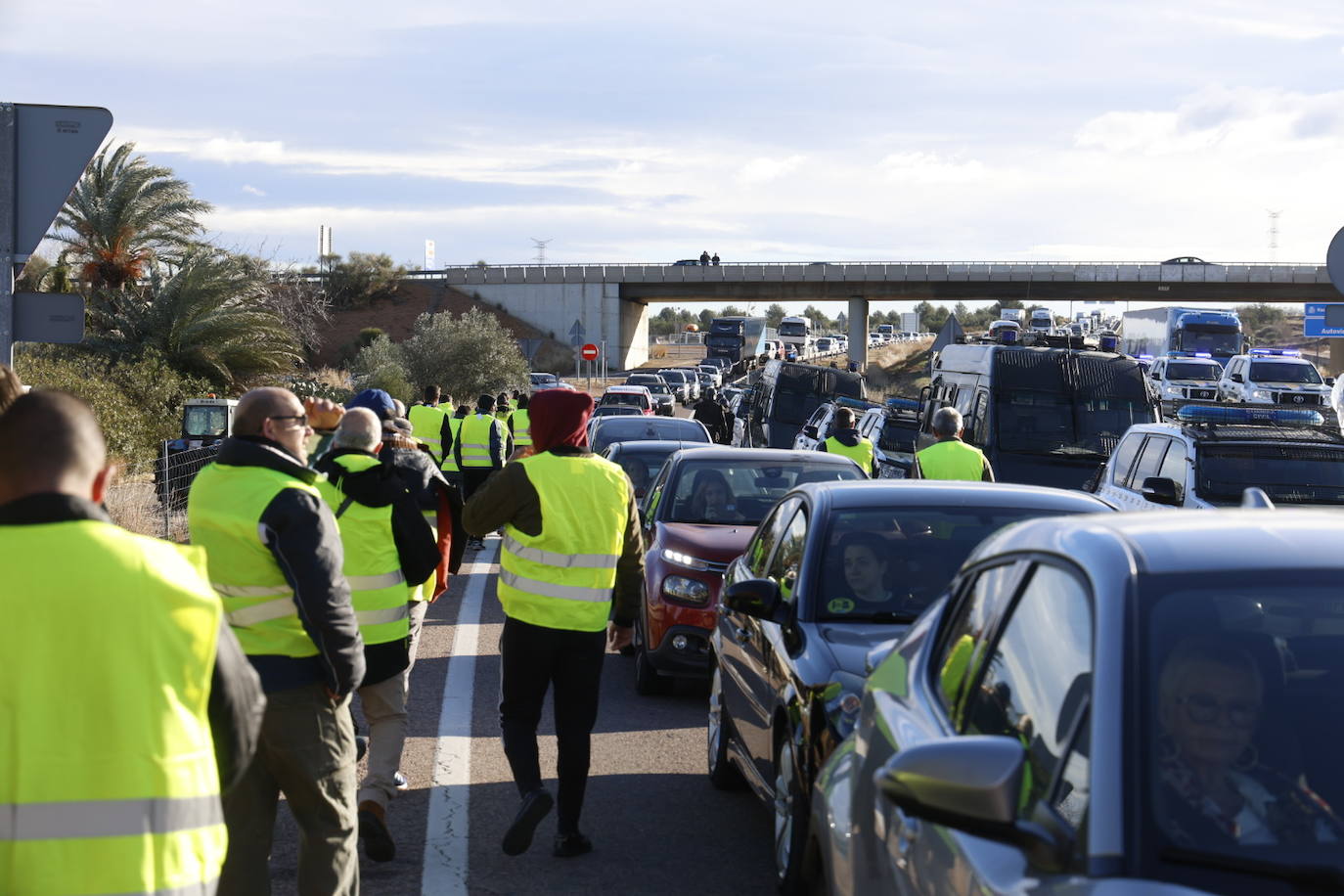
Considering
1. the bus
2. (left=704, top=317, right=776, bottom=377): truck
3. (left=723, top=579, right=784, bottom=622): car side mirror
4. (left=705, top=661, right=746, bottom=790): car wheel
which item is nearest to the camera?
(left=723, top=579, right=784, bottom=622): car side mirror

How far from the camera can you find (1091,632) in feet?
9.80

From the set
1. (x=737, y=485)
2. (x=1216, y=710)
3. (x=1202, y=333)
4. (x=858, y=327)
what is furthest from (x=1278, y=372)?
(x=858, y=327)

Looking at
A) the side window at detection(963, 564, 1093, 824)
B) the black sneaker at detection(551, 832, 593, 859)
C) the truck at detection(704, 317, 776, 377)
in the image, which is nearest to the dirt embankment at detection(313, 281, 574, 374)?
the truck at detection(704, 317, 776, 377)

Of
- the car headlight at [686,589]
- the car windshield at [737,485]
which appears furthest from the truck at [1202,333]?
the car headlight at [686,589]

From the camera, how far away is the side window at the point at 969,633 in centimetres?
362

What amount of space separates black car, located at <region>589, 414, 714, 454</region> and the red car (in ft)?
22.9

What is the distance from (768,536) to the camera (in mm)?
7633

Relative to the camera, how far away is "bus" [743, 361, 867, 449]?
29.4 meters

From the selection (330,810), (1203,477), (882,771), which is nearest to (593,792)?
(330,810)

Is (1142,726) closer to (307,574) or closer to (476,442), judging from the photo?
(307,574)

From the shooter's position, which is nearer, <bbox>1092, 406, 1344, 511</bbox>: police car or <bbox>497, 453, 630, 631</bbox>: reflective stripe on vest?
<bbox>497, 453, 630, 631</bbox>: reflective stripe on vest

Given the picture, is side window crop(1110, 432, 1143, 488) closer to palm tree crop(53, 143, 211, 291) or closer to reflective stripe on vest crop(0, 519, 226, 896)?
reflective stripe on vest crop(0, 519, 226, 896)

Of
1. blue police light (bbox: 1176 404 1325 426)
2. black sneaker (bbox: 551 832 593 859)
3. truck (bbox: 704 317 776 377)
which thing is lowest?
black sneaker (bbox: 551 832 593 859)

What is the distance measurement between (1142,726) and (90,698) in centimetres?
194
